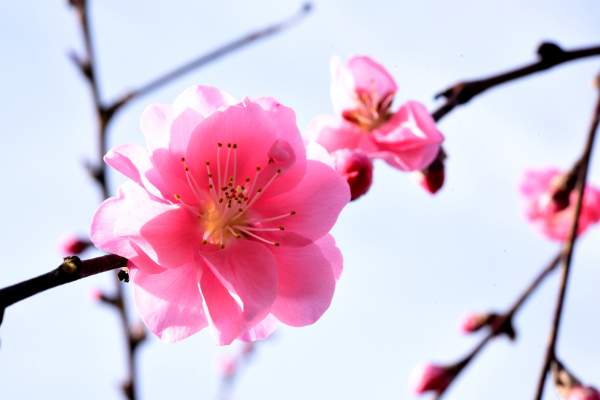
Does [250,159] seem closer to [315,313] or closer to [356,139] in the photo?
[315,313]

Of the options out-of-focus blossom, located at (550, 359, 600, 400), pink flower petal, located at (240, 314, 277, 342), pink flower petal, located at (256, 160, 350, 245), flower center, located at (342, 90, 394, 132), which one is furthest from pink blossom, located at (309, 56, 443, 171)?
out-of-focus blossom, located at (550, 359, 600, 400)

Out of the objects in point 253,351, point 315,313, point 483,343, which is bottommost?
point 253,351

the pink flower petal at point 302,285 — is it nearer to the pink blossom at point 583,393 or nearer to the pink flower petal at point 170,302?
the pink flower petal at point 170,302

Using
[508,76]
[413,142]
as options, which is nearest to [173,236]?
[413,142]

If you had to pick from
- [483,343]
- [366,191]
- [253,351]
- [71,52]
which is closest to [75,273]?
[366,191]

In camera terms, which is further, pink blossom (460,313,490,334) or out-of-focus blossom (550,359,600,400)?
pink blossom (460,313,490,334)

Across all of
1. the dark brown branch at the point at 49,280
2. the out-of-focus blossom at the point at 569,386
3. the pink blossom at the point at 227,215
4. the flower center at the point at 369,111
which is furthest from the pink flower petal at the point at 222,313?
the out-of-focus blossom at the point at 569,386

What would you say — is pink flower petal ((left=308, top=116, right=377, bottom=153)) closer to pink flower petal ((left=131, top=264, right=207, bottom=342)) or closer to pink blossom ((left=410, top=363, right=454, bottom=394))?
pink flower petal ((left=131, top=264, right=207, bottom=342))
